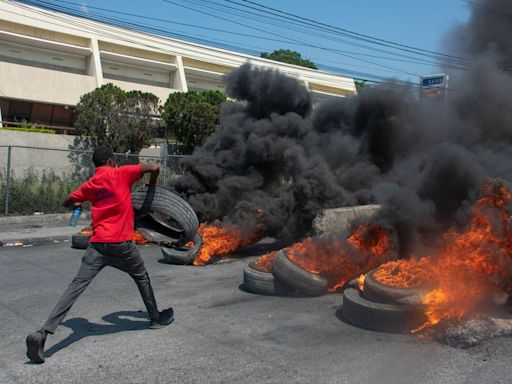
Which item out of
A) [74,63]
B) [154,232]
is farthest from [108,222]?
[74,63]

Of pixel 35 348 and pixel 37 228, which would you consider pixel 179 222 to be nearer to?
pixel 35 348

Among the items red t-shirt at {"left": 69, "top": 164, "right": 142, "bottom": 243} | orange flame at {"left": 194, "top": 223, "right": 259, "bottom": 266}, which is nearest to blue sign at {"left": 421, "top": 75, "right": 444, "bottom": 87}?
orange flame at {"left": 194, "top": 223, "right": 259, "bottom": 266}

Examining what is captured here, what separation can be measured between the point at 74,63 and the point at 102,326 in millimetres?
31705

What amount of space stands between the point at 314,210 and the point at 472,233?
4265mm

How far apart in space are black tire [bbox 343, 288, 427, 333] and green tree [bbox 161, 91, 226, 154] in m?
15.1

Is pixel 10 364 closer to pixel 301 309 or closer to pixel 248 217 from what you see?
pixel 301 309

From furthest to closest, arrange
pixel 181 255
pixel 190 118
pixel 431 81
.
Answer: pixel 190 118 < pixel 431 81 < pixel 181 255

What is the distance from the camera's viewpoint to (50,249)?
1118 centimetres

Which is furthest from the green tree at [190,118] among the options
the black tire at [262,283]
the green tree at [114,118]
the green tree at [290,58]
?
the green tree at [290,58]

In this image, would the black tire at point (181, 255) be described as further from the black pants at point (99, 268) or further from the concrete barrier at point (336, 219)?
the black pants at point (99, 268)

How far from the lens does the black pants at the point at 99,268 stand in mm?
4777

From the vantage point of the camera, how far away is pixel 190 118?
19.8 m

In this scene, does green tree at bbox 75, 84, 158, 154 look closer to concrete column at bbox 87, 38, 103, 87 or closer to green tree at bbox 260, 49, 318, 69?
concrete column at bbox 87, 38, 103, 87

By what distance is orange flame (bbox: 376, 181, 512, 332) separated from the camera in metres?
5.27
